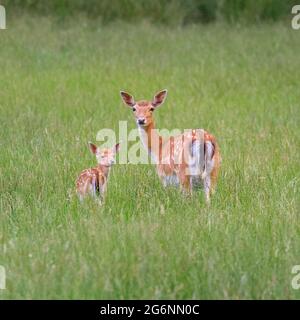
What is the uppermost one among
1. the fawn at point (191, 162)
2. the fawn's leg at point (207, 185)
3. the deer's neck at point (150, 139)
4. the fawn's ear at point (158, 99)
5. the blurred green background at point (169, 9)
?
the blurred green background at point (169, 9)

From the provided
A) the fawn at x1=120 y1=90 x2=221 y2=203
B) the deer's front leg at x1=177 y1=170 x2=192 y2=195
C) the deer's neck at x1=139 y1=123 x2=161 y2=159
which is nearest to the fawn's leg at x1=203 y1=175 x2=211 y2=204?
the fawn at x1=120 y1=90 x2=221 y2=203

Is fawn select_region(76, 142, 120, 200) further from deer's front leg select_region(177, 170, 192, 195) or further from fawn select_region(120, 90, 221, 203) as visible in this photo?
deer's front leg select_region(177, 170, 192, 195)

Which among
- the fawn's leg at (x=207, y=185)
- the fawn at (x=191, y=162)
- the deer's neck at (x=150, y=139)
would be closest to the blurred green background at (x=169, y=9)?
the deer's neck at (x=150, y=139)

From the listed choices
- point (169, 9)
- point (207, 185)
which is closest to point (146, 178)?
point (207, 185)

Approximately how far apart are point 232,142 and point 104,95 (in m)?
3.24

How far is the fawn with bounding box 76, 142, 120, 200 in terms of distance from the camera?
26.0ft

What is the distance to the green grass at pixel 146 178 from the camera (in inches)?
241

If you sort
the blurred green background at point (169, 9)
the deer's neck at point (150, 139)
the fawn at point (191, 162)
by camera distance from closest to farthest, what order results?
the fawn at point (191, 162), the deer's neck at point (150, 139), the blurred green background at point (169, 9)

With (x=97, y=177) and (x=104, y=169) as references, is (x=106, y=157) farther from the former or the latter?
(x=97, y=177)

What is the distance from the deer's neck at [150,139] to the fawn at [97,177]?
0.26 m

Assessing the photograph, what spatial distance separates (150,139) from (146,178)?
319 mm

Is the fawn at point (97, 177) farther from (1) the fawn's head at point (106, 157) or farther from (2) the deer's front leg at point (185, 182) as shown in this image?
(2) the deer's front leg at point (185, 182)

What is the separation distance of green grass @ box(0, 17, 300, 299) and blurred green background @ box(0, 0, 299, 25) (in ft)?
10.4

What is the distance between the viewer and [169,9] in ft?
66.9
